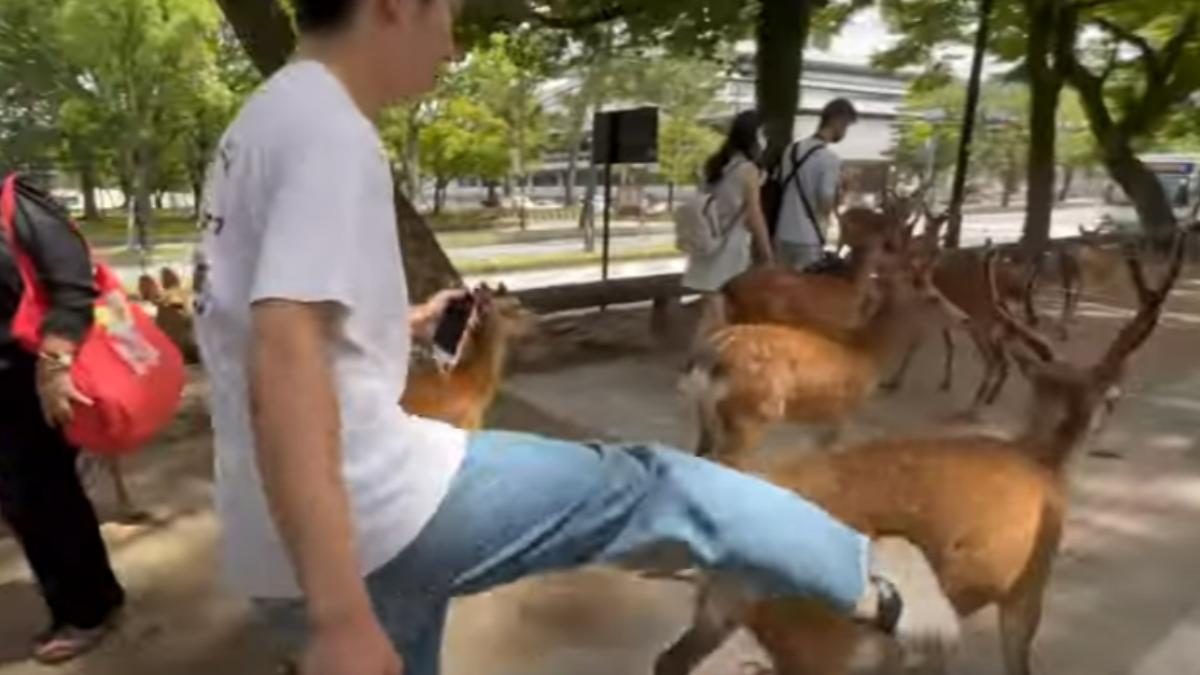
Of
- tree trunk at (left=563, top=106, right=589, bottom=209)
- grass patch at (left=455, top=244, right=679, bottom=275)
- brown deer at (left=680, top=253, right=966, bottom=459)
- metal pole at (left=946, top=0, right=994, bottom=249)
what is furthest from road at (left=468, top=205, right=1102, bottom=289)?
brown deer at (left=680, top=253, right=966, bottom=459)

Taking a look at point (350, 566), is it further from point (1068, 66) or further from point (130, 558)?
point (1068, 66)

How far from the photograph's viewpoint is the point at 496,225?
109ft

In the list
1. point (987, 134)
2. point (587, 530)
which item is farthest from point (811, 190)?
point (987, 134)

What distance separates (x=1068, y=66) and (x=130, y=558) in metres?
15.3

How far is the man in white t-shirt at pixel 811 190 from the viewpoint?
25.5 ft

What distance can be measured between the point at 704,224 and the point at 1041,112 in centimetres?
1039

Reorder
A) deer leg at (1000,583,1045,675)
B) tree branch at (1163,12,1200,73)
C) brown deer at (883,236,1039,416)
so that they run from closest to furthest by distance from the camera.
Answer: deer leg at (1000,583,1045,675) → brown deer at (883,236,1039,416) → tree branch at (1163,12,1200,73)

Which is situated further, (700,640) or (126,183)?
(126,183)

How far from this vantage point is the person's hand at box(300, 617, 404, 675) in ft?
4.64

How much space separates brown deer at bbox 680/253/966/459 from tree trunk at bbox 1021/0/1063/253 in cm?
1103

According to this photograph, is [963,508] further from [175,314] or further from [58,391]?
[175,314]

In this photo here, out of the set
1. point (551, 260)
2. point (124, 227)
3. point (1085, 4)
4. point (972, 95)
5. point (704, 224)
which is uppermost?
point (1085, 4)

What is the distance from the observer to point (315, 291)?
1.44 m

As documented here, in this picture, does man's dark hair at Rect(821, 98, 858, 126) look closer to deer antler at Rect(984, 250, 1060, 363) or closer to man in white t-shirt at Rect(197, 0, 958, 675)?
deer antler at Rect(984, 250, 1060, 363)
